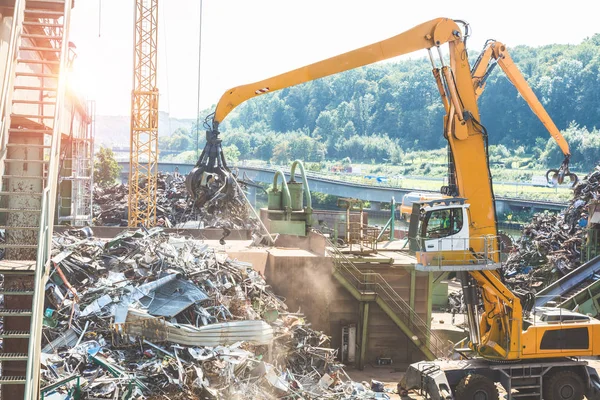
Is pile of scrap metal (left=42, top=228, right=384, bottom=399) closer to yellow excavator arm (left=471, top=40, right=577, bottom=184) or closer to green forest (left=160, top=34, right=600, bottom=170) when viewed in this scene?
yellow excavator arm (left=471, top=40, right=577, bottom=184)

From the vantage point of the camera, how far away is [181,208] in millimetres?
47844

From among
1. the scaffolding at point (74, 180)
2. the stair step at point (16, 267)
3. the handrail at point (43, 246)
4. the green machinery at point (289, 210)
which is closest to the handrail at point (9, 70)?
the handrail at point (43, 246)

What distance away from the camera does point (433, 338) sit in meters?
23.6

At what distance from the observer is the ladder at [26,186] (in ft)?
31.1

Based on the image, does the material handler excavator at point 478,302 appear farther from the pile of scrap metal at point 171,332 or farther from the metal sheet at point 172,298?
the metal sheet at point 172,298

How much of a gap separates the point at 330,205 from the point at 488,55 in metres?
82.1

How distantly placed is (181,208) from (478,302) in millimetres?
32626

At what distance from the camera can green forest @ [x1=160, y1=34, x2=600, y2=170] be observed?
383 feet

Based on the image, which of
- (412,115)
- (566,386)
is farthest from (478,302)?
(412,115)

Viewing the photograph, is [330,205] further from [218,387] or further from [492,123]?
[218,387]

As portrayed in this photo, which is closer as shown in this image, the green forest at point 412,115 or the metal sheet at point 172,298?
the metal sheet at point 172,298

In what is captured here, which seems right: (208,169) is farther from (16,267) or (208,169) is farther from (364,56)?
(16,267)

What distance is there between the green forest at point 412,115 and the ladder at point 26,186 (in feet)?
310

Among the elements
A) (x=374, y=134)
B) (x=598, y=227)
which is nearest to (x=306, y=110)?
(x=374, y=134)
